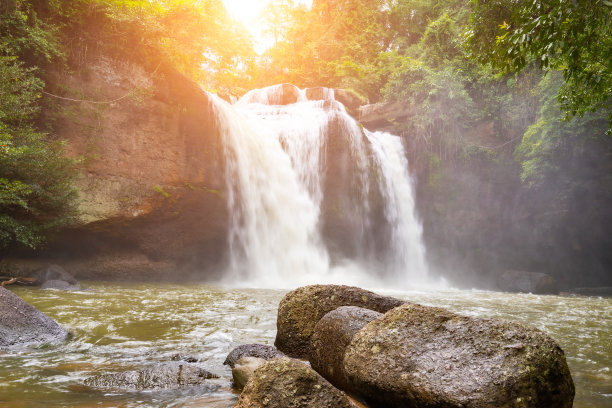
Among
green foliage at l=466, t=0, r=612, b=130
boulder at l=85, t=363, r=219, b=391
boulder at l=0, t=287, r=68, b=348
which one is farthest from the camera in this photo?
boulder at l=0, t=287, r=68, b=348

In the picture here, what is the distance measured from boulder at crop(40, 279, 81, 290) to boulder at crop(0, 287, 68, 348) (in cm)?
476

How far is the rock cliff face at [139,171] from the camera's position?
11.8 m

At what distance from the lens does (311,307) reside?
416cm

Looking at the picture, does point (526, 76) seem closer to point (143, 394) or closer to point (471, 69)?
point (471, 69)

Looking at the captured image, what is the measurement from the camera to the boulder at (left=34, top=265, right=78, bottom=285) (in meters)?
10.0

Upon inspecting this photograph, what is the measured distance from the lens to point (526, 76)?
765 inches

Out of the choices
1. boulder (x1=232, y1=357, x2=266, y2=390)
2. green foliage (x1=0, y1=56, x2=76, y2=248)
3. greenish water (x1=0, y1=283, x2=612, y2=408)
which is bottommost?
greenish water (x1=0, y1=283, x2=612, y2=408)

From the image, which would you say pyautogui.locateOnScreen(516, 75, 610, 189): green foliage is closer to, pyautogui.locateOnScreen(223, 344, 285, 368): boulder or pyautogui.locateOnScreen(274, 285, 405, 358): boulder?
pyautogui.locateOnScreen(274, 285, 405, 358): boulder

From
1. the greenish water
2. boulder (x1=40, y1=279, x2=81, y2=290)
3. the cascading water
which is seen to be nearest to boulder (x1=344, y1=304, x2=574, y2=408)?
the greenish water

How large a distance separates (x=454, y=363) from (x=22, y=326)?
4885 millimetres

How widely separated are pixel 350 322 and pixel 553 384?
148cm

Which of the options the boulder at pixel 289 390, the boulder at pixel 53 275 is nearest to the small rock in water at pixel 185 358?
the boulder at pixel 289 390

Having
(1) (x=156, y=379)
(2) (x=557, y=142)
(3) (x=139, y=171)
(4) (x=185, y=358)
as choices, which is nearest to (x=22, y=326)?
(4) (x=185, y=358)

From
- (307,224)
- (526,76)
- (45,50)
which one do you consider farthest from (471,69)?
(45,50)
